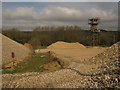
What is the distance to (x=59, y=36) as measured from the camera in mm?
45281

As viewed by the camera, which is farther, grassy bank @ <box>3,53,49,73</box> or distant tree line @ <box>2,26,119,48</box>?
distant tree line @ <box>2,26,119,48</box>

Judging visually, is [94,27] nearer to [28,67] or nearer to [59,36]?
[59,36]

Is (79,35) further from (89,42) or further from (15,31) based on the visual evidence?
(15,31)

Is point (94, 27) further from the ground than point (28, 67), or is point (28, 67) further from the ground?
point (94, 27)

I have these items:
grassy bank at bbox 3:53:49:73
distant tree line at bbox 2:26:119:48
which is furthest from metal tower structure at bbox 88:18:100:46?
grassy bank at bbox 3:53:49:73

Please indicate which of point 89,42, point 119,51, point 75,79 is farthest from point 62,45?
point 75,79

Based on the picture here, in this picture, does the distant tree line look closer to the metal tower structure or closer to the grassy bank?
the metal tower structure

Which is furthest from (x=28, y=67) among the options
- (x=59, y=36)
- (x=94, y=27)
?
(x=59, y=36)

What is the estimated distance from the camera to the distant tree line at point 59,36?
4069 centimetres

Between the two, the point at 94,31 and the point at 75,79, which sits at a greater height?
the point at 94,31

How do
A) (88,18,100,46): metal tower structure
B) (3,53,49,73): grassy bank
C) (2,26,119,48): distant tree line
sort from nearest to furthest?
1. (3,53,49,73): grassy bank
2. (88,18,100,46): metal tower structure
3. (2,26,119,48): distant tree line

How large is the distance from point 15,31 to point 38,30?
23.0 feet

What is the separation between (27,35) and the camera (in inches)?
1732

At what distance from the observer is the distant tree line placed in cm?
4069
